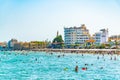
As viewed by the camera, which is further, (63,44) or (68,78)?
(63,44)

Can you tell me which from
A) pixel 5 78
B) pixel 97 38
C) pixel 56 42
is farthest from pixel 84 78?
pixel 97 38

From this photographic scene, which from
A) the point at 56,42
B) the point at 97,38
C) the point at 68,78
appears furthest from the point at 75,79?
the point at 97,38

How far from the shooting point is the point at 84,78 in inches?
1511

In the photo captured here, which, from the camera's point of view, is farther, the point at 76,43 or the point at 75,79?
the point at 76,43

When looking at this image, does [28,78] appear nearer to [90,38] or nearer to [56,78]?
[56,78]

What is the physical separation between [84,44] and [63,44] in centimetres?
1165

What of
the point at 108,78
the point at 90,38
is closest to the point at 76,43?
the point at 90,38

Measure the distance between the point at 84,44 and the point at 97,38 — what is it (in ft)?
45.7

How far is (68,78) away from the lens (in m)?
38.3

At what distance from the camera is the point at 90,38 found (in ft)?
650

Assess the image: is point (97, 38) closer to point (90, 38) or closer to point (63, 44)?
point (90, 38)

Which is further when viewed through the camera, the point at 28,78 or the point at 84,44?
the point at 84,44

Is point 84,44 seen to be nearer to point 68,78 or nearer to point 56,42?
point 56,42

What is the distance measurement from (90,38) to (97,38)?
441 cm
